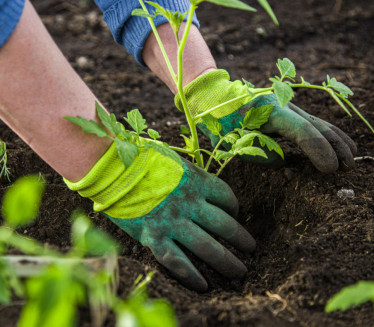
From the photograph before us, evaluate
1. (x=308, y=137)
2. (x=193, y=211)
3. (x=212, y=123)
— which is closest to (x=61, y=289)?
(x=193, y=211)

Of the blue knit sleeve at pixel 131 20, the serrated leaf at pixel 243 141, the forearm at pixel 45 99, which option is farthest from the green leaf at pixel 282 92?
the blue knit sleeve at pixel 131 20

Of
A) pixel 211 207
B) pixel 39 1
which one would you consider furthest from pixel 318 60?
pixel 39 1

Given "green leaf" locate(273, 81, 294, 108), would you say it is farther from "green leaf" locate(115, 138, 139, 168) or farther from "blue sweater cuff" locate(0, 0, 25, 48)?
"blue sweater cuff" locate(0, 0, 25, 48)

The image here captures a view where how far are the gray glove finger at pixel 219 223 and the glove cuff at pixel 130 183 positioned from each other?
0.14 metres

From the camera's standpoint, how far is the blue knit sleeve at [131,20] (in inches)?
73.7

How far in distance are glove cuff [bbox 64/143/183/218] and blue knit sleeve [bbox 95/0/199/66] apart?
22.9 inches

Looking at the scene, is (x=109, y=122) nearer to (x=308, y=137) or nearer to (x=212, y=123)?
(x=212, y=123)

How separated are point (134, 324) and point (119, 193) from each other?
0.76 metres

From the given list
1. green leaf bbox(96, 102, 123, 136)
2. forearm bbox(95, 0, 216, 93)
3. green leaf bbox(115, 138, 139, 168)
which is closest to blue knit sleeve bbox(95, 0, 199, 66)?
forearm bbox(95, 0, 216, 93)

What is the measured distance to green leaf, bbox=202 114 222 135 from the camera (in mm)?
1721

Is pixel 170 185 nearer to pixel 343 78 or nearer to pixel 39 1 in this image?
pixel 343 78

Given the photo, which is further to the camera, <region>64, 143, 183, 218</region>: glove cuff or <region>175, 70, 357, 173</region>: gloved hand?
<region>175, 70, 357, 173</region>: gloved hand

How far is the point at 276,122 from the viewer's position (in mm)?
1741

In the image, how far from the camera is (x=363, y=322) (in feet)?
3.93
